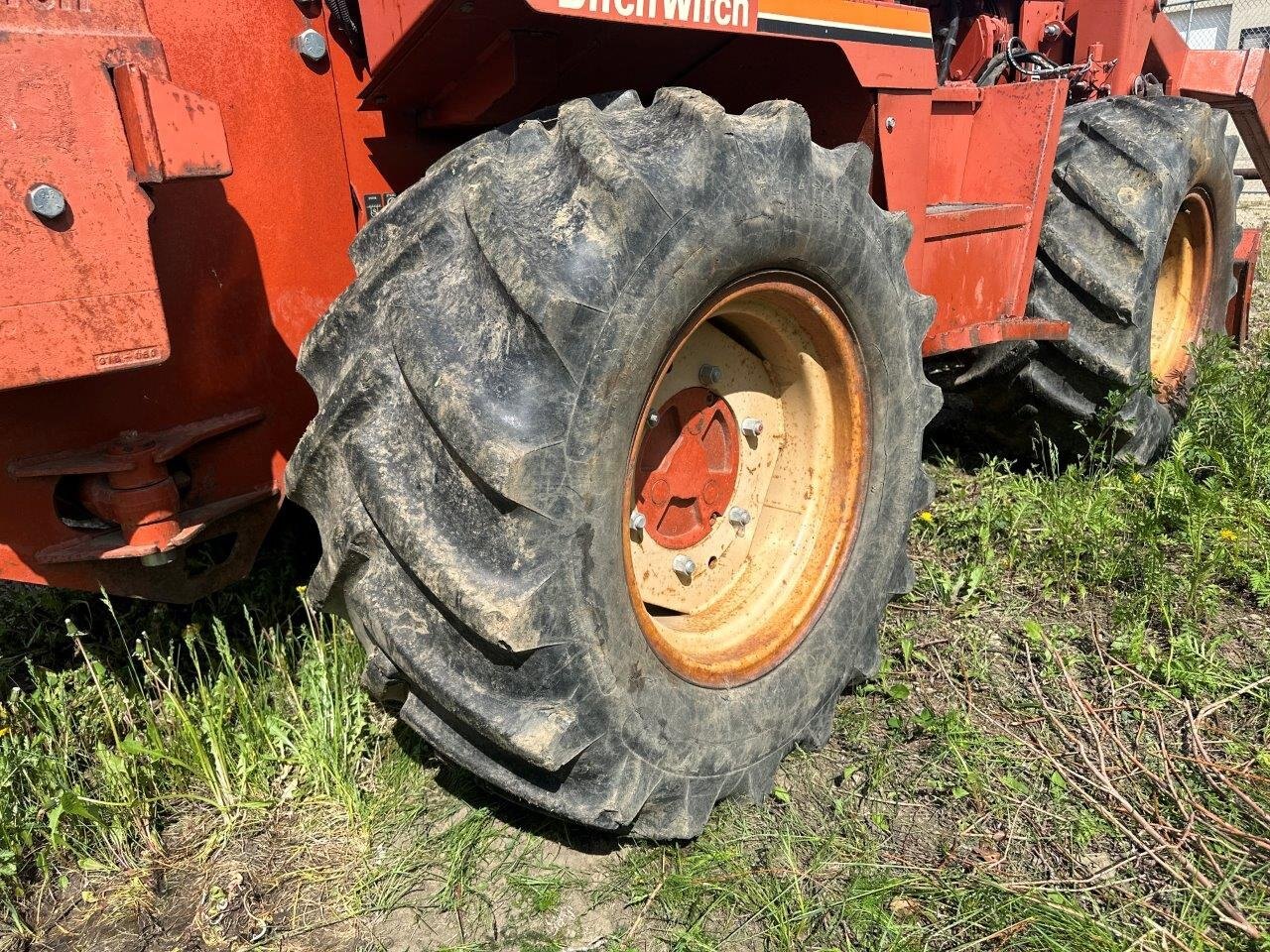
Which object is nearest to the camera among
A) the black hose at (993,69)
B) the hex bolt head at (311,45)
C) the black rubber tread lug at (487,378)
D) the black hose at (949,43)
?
the black rubber tread lug at (487,378)

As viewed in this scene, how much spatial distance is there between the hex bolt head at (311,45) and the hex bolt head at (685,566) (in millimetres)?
1227

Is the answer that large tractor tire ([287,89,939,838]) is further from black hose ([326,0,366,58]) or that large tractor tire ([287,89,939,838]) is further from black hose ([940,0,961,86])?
black hose ([940,0,961,86])

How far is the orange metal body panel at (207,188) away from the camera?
143 centimetres

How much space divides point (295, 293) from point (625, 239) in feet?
2.31

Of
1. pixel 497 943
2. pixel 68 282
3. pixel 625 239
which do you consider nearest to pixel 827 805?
pixel 497 943

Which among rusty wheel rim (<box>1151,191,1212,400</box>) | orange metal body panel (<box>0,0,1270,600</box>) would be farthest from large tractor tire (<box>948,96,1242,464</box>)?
orange metal body panel (<box>0,0,1270,600</box>)

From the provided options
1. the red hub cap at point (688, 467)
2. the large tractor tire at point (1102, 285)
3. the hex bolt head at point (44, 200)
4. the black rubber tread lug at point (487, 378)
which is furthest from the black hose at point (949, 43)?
the hex bolt head at point (44, 200)

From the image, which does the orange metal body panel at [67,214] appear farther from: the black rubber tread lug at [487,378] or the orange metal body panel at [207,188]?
the black rubber tread lug at [487,378]

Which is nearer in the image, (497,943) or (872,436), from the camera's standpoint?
(497,943)

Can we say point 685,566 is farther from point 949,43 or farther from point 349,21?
point 949,43

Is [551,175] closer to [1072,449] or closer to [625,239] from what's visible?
[625,239]

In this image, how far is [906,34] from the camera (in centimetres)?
247

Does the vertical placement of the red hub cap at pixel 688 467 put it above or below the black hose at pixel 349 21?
below

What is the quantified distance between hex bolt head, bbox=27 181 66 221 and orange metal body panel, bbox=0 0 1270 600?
1 cm
